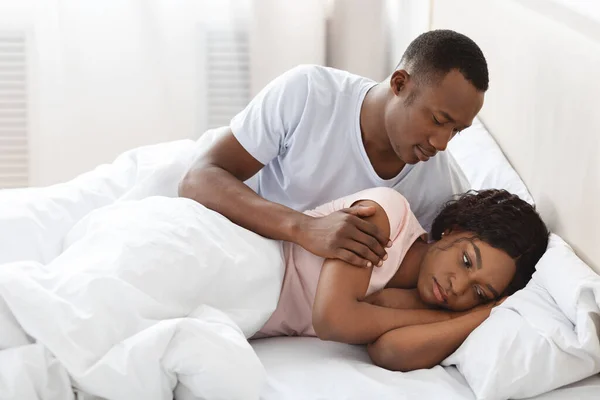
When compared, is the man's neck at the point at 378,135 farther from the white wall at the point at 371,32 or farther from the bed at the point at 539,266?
the white wall at the point at 371,32

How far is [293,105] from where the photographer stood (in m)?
1.66

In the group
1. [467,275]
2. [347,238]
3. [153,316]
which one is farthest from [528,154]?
[153,316]

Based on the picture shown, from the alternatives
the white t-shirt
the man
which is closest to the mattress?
the man

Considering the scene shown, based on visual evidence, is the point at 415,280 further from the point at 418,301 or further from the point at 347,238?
the point at 347,238

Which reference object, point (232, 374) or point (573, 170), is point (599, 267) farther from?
point (232, 374)

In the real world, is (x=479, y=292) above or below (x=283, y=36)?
below

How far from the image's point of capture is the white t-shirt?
165 centimetres

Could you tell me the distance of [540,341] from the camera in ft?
4.16

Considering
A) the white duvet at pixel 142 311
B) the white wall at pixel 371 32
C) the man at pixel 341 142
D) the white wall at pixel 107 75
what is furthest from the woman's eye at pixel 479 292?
the white wall at pixel 107 75

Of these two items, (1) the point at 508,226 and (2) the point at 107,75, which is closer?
(1) the point at 508,226

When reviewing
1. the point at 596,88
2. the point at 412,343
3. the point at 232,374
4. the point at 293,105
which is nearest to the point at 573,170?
the point at 596,88

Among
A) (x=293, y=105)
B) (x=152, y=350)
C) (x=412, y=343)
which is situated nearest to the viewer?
(x=152, y=350)

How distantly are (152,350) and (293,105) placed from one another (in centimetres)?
68

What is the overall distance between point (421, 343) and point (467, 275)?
6.1 inches
